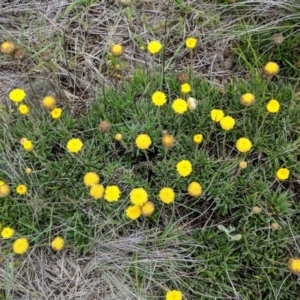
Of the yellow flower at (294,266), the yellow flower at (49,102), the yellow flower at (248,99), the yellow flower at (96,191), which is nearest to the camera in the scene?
the yellow flower at (294,266)

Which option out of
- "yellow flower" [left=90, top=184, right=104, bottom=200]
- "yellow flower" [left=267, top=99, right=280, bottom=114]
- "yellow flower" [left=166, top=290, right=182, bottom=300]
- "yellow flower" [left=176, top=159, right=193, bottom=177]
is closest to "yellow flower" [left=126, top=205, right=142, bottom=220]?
"yellow flower" [left=90, top=184, right=104, bottom=200]

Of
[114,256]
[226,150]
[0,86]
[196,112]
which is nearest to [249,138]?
[226,150]

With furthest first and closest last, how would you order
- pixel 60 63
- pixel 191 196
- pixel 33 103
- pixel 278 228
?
pixel 60 63 → pixel 33 103 → pixel 191 196 → pixel 278 228

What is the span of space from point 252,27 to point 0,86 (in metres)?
1.49

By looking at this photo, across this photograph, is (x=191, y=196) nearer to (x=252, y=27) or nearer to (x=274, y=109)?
(x=274, y=109)

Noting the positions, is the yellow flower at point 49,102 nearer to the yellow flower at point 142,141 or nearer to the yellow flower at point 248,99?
the yellow flower at point 142,141

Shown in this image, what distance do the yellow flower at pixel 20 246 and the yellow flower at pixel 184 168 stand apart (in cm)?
78

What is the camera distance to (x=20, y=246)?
6.89 ft

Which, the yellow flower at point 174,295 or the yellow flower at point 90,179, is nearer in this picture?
the yellow flower at point 174,295

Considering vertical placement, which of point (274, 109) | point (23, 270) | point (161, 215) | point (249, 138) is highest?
point (274, 109)

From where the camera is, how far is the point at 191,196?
2303mm

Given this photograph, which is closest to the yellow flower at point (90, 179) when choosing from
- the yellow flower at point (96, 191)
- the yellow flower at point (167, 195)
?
the yellow flower at point (96, 191)

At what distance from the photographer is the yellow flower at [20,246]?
2100mm

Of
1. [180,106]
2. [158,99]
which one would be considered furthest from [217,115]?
[158,99]
